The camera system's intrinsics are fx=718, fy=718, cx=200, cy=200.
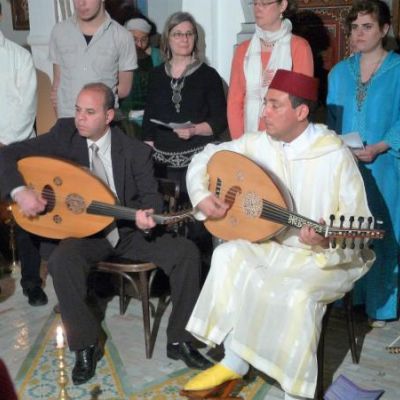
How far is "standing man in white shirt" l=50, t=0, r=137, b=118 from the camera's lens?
13.8 ft

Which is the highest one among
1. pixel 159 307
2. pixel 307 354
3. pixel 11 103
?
pixel 11 103

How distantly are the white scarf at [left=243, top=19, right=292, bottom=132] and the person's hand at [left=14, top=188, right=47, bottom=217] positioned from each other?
1243 mm

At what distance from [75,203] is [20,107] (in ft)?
3.78

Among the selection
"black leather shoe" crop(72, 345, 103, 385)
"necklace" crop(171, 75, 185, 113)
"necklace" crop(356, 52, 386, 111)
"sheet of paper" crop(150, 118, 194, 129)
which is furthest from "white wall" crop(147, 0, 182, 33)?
"black leather shoe" crop(72, 345, 103, 385)

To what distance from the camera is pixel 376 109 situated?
12.2 feet

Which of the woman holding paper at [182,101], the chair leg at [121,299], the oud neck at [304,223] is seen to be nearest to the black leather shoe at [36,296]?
the chair leg at [121,299]

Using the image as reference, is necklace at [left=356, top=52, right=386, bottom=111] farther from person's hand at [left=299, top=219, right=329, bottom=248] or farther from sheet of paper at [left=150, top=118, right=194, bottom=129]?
person's hand at [left=299, top=219, right=329, bottom=248]

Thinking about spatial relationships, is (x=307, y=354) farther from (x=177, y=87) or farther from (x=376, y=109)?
(x=177, y=87)

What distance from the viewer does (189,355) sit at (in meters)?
3.41

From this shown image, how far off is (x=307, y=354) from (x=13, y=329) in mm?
1838

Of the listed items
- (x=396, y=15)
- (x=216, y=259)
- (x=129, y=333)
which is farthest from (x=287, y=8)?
(x=129, y=333)

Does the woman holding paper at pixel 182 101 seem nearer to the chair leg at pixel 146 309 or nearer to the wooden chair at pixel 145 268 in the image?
the wooden chair at pixel 145 268

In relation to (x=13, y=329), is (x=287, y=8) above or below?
above

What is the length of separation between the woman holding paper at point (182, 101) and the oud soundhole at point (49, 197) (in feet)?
2.71
